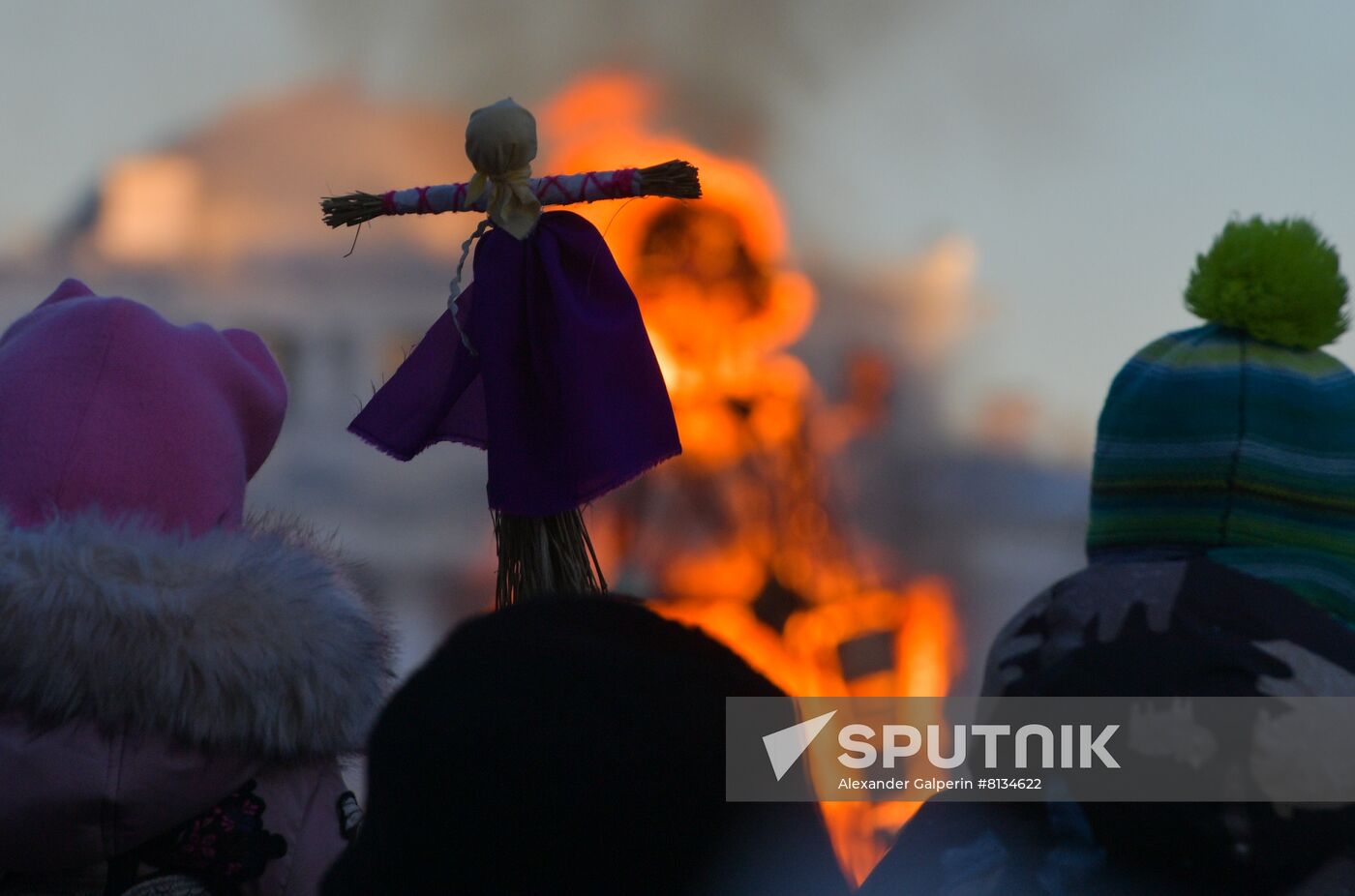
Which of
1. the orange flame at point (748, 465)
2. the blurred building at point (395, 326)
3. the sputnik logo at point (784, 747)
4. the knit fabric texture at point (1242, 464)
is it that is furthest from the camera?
the blurred building at point (395, 326)

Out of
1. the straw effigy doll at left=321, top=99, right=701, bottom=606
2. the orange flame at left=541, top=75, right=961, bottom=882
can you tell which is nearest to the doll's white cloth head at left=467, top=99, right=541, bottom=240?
the straw effigy doll at left=321, top=99, right=701, bottom=606

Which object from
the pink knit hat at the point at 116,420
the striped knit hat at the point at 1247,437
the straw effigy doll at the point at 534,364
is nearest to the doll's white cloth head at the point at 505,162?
the straw effigy doll at the point at 534,364

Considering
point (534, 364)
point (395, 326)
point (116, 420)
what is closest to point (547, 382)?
point (534, 364)

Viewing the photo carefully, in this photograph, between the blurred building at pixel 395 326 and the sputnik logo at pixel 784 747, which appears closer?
the sputnik logo at pixel 784 747

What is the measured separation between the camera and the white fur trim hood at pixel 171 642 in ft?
2.42

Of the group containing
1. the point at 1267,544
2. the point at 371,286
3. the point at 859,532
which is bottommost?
the point at 859,532

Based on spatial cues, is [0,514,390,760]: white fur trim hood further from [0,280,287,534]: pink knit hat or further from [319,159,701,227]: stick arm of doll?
[319,159,701,227]: stick arm of doll

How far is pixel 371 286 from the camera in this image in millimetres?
3617

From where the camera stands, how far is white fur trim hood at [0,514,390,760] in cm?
74

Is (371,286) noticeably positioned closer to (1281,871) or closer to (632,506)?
(632,506)

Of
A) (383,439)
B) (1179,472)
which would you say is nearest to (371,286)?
(383,439)

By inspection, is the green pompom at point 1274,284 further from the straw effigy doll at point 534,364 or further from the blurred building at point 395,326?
the blurred building at point 395,326

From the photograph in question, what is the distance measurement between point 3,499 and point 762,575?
7.01ft

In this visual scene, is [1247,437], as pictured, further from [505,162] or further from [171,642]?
[171,642]
